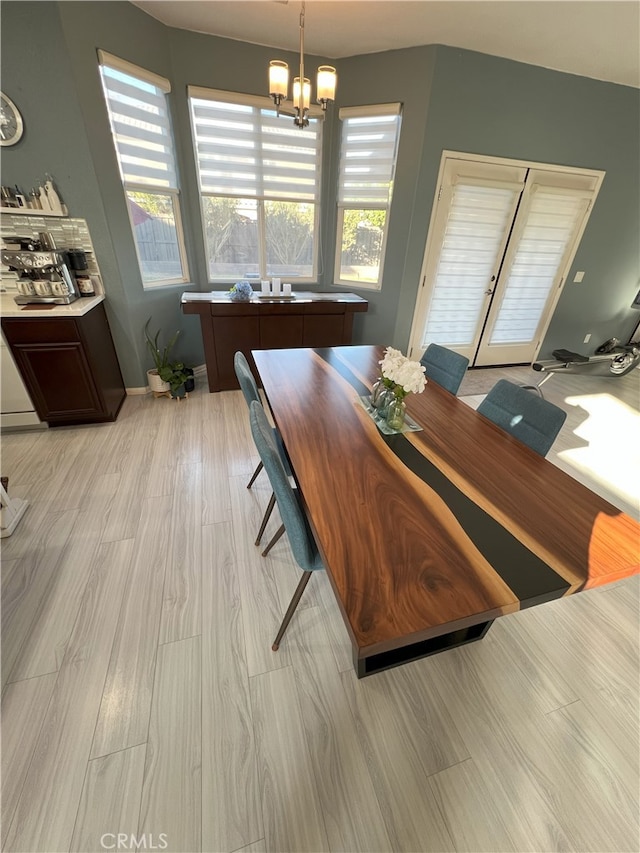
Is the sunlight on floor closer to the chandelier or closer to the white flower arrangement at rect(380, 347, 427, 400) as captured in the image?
the white flower arrangement at rect(380, 347, 427, 400)

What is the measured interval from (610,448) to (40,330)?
14.4ft

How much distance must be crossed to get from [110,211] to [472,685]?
12.0ft

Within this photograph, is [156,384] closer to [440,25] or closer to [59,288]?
[59,288]

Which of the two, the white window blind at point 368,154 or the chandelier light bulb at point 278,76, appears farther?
the white window blind at point 368,154

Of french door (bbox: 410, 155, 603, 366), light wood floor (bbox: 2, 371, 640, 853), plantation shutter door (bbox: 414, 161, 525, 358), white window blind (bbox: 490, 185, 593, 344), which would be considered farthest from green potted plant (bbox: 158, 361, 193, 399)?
white window blind (bbox: 490, 185, 593, 344)

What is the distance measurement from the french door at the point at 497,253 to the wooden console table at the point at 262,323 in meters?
0.93

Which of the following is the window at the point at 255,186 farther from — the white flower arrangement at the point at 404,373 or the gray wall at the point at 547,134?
the white flower arrangement at the point at 404,373

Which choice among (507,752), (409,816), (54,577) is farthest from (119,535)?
(507,752)

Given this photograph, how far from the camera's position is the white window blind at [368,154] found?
9.62ft

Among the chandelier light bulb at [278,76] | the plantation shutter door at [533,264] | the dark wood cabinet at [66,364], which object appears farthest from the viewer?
the plantation shutter door at [533,264]

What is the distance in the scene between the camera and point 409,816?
949mm

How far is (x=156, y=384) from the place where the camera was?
3.02 meters

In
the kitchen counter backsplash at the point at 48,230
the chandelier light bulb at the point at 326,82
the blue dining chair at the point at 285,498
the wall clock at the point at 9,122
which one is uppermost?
the chandelier light bulb at the point at 326,82

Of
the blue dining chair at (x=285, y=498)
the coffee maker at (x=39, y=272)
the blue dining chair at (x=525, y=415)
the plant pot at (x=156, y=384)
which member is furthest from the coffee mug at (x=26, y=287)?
the blue dining chair at (x=525, y=415)
